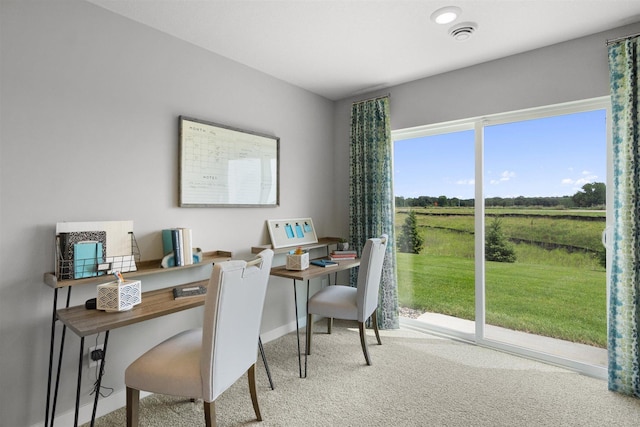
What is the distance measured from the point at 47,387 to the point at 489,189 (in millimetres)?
3489

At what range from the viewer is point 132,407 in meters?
1.62

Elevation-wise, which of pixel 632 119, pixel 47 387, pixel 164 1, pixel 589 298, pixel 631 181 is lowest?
pixel 47 387

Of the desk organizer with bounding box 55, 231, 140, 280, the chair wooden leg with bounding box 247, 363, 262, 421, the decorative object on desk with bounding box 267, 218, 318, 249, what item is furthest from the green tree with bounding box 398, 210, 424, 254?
the desk organizer with bounding box 55, 231, 140, 280

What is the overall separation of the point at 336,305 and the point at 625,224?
2.08 m

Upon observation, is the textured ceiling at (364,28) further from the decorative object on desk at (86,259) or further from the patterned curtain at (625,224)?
the decorative object on desk at (86,259)

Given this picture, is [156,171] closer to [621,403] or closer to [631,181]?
[631,181]

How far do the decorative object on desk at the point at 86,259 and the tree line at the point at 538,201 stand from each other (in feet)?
9.27

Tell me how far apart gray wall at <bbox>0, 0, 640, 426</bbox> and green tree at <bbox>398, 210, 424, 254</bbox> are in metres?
1.02

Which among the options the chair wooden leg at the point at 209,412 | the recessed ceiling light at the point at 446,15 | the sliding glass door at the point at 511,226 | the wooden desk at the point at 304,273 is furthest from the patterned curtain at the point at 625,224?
the chair wooden leg at the point at 209,412

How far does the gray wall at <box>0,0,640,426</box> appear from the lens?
5.89ft

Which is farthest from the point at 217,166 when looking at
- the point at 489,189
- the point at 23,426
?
the point at 489,189

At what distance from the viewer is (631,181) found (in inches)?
87.1

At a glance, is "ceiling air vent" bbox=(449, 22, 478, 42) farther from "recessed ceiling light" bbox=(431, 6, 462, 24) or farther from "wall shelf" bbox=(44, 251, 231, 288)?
"wall shelf" bbox=(44, 251, 231, 288)

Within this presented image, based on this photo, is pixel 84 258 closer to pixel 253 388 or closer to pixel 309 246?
pixel 253 388
